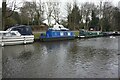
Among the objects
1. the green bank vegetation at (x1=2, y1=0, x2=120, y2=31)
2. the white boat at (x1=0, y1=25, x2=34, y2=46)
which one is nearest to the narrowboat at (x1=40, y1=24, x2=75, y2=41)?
the white boat at (x1=0, y1=25, x2=34, y2=46)

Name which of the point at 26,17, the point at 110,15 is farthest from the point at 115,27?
the point at 26,17

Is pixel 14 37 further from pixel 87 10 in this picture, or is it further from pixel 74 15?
pixel 87 10

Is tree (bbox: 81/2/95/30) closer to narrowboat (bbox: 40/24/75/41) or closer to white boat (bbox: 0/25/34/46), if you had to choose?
→ narrowboat (bbox: 40/24/75/41)

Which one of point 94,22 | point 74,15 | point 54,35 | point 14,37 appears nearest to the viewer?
point 14,37

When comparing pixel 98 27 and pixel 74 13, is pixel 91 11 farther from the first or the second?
pixel 74 13

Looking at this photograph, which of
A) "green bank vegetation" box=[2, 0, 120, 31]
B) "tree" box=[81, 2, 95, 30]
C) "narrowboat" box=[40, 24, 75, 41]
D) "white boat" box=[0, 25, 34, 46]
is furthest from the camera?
"tree" box=[81, 2, 95, 30]

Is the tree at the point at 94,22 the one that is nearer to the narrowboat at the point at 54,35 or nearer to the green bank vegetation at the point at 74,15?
the green bank vegetation at the point at 74,15

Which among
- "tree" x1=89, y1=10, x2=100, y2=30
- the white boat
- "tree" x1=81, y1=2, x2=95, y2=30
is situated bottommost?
the white boat

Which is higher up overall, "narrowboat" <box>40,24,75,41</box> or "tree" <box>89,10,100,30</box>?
"tree" <box>89,10,100,30</box>

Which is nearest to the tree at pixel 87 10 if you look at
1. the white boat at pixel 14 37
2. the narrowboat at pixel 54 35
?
the narrowboat at pixel 54 35

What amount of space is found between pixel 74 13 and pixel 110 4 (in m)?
17.8

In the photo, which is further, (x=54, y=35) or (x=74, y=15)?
(x=74, y=15)

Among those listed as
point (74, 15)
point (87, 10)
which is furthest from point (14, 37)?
point (87, 10)

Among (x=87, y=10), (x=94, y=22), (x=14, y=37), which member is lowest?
(x=14, y=37)
